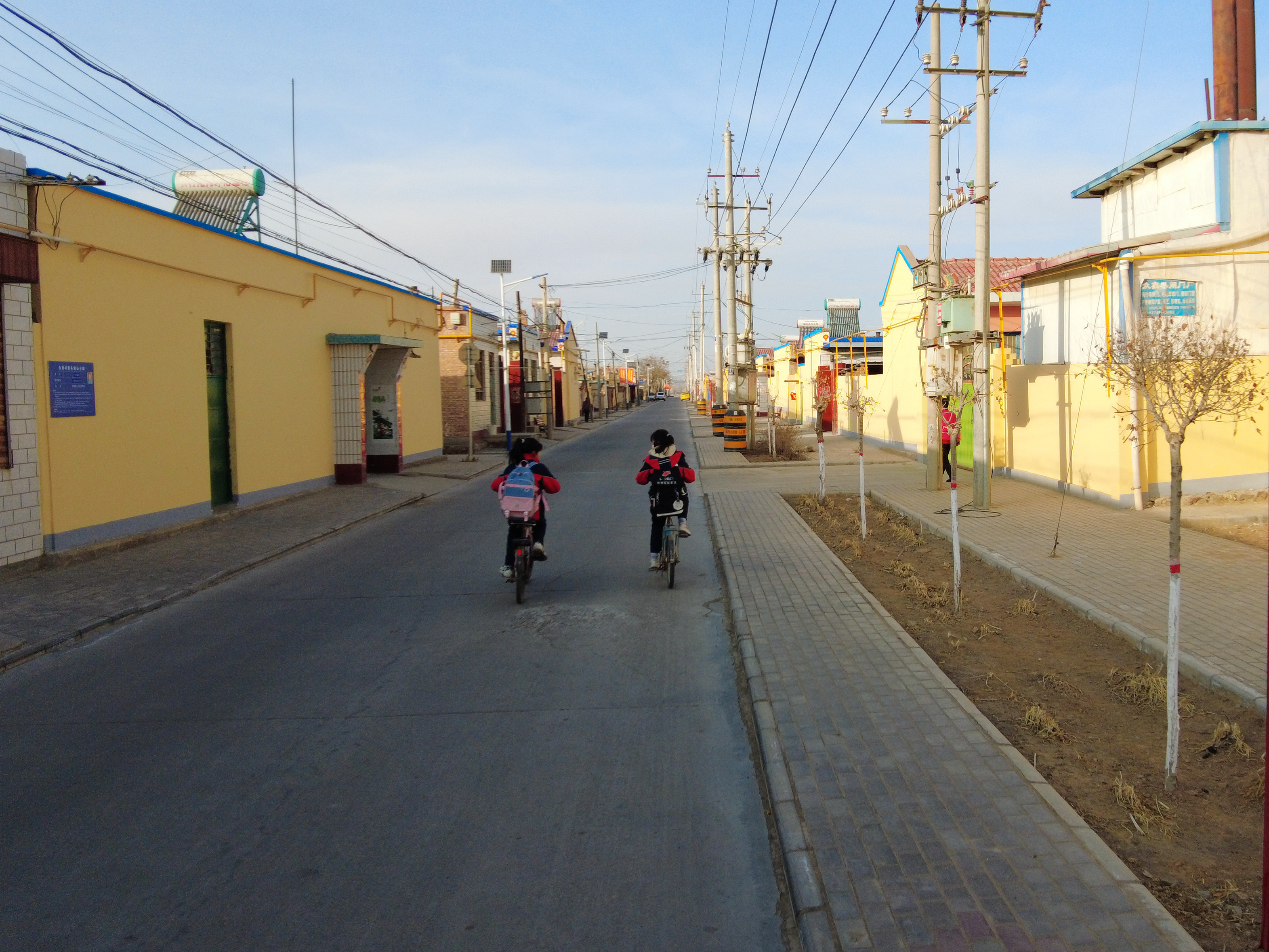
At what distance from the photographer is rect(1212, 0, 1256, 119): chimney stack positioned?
16609 millimetres

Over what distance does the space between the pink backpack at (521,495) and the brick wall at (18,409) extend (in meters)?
5.51

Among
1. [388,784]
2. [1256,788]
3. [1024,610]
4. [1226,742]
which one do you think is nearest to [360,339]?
[1024,610]

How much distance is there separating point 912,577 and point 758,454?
18725 mm

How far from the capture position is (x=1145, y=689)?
6.21m

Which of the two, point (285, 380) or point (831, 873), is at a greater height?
point (285, 380)

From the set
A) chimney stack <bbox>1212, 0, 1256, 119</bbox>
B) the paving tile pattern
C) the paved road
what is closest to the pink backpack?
the paved road

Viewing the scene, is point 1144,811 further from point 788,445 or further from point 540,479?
point 788,445

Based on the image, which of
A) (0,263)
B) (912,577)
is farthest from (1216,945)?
(0,263)

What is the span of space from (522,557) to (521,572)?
0.48 feet

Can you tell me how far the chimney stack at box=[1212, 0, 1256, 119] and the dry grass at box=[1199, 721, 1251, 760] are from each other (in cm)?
1506

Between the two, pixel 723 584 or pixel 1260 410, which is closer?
pixel 723 584

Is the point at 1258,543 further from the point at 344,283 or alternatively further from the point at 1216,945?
the point at 344,283

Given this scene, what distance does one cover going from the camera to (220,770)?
208 inches

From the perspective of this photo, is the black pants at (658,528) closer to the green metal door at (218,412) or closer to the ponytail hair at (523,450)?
the ponytail hair at (523,450)
